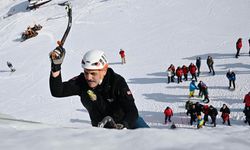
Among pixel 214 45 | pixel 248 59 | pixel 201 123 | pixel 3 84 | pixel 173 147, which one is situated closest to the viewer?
pixel 173 147

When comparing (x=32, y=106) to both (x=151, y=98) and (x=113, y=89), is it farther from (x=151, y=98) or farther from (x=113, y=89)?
(x=113, y=89)

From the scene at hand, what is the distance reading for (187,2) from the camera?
108 ft

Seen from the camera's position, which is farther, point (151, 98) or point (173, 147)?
point (151, 98)

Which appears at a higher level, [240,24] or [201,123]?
[240,24]

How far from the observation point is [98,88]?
5.04 meters

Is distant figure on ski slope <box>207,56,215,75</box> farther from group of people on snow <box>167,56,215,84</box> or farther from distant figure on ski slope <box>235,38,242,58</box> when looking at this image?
distant figure on ski slope <box>235,38,242,58</box>

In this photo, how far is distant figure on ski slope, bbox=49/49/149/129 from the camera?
4730mm

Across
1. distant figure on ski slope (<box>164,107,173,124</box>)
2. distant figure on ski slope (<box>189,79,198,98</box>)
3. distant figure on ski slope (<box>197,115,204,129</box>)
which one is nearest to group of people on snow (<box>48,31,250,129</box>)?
distant figure on ski slope (<box>197,115,204,129</box>)

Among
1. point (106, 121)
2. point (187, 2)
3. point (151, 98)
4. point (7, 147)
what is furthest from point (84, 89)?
point (187, 2)

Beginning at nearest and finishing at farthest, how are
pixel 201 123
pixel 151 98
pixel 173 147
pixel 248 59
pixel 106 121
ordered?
pixel 173 147 < pixel 106 121 < pixel 201 123 < pixel 151 98 < pixel 248 59

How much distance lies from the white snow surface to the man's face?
0.72 m

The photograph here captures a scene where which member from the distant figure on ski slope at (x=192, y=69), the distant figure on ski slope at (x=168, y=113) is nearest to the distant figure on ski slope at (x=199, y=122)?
the distant figure on ski slope at (x=168, y=113)

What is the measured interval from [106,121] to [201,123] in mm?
10218

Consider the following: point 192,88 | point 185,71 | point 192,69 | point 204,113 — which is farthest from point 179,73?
point 204,113
